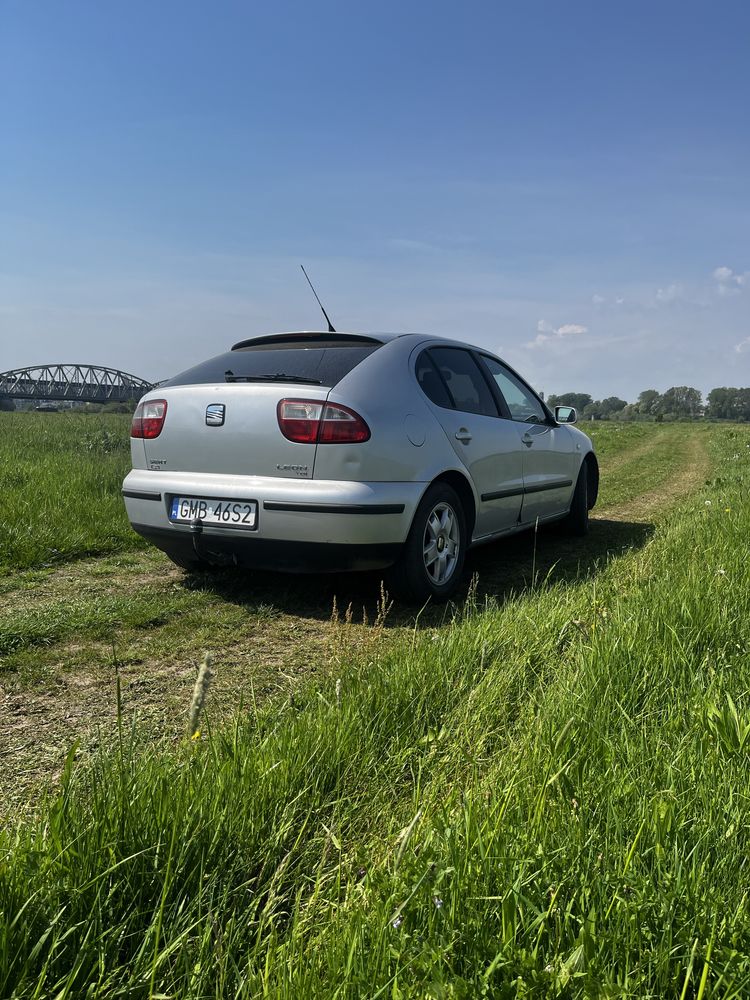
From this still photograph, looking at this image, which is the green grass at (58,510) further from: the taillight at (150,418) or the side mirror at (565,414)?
the side mirror at (565,414)

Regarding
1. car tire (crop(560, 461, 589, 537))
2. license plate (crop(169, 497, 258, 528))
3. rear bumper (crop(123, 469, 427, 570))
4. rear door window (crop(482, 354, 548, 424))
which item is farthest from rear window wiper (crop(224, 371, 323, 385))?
car tire (crop(560, 461, 589, 537))

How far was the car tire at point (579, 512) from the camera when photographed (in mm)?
7551

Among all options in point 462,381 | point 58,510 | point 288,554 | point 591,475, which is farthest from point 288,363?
point 591,475

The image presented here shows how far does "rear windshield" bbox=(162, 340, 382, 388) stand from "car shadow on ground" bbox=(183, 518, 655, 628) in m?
1.30

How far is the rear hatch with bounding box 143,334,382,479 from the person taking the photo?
4453 mm

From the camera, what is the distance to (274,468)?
4477mm

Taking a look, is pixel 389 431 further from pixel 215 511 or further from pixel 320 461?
pixel 215 511

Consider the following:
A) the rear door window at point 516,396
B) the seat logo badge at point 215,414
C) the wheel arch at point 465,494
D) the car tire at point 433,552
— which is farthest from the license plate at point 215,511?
the rear door window at point 516,396

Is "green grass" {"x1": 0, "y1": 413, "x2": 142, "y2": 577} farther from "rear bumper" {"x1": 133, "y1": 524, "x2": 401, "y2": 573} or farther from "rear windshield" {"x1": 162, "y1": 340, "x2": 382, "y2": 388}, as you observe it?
"rear windshield" {"x1": 162, "y1": 340, "x2": 382, "y2": 388}

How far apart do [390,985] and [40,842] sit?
757mm

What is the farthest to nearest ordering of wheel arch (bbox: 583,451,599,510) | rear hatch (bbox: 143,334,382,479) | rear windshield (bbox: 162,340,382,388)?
wheel arch (bbox: 583,451,599,510), rear windshield (bbox: 162,340,382,388), rear hatch (bbox: 143,334,382,479)

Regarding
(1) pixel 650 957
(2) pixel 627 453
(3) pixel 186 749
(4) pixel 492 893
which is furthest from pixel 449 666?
(2) pixel 627 453

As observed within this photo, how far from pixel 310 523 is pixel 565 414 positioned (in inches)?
146

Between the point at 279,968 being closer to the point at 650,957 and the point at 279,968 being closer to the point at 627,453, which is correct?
the point at 650,957
